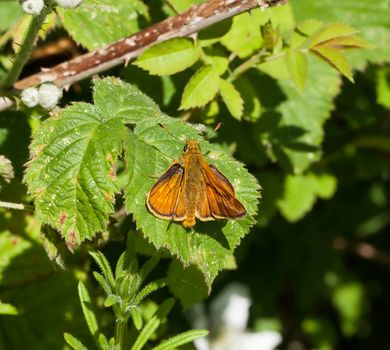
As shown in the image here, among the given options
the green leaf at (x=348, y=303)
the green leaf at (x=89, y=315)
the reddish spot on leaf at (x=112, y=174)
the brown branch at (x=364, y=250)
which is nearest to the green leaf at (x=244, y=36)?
the reddish spot on leaf at (x=112, y=174)

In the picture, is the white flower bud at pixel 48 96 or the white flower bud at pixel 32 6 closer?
the white flower bud at pixel 32 6

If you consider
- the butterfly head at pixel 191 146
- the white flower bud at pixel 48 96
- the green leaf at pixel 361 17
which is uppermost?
the white flower bud at pixel 48 96

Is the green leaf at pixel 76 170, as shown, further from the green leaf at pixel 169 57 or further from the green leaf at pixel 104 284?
the green leaf at pixel 169 57

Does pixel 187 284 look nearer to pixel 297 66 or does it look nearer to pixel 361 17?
pixel 297 66

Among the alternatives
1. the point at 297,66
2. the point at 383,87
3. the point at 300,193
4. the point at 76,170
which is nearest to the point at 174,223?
the point at 76,170

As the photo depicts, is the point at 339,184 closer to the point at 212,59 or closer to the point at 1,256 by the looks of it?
the point at 212,59

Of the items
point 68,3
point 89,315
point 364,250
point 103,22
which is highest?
point 68,3
